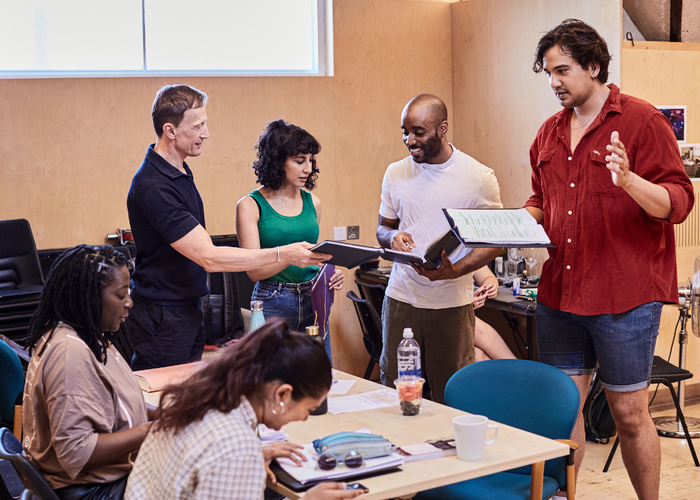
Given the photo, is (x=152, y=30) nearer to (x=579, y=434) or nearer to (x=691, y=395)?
(x=579, y=434)

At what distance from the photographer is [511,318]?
5.00m

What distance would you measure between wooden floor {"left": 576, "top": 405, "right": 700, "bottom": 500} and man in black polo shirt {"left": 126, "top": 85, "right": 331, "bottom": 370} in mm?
1810

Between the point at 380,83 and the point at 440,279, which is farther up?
the point at 380,83

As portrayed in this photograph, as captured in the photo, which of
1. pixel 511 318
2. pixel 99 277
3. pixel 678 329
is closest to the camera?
pixel 99 277

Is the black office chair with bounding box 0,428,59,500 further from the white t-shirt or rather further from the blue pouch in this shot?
the white t-shirt

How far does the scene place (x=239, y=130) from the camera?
5.19 meters

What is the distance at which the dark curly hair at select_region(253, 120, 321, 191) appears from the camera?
3.19 meters

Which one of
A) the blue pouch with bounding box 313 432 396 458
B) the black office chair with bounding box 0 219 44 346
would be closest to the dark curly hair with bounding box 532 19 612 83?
the blue pouch with bounding box 313 432 396 458

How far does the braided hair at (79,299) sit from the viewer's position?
1.91 metres

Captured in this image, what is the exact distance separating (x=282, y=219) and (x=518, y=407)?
1296mm

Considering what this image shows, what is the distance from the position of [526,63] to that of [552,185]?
8.51 feet

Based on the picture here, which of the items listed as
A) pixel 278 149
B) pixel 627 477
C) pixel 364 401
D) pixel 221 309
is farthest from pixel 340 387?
pixel 221 309

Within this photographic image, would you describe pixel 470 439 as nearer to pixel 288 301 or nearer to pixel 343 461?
pixel 343 461

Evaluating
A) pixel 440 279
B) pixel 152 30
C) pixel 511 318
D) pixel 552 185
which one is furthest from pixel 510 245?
pixel 152 30
